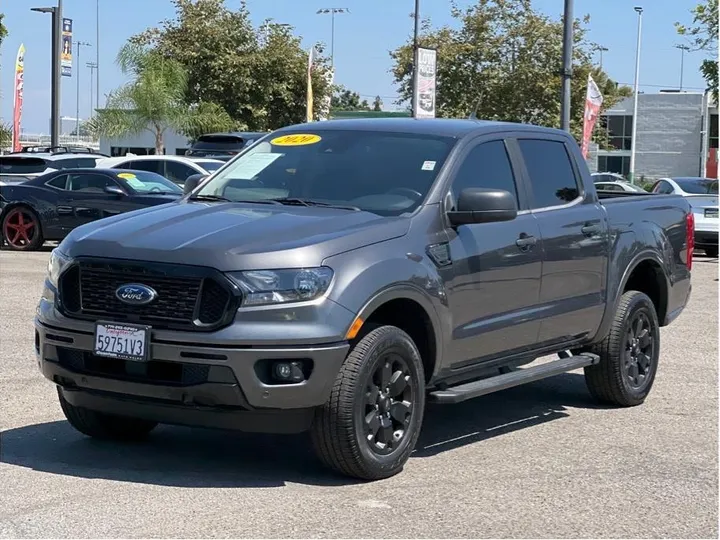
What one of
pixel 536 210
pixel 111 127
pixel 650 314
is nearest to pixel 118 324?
pixel 536 210

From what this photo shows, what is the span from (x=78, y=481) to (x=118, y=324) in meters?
0.80

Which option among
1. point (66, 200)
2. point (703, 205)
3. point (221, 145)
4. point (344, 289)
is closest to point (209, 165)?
point (66, 200)

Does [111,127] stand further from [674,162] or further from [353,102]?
[353,102]

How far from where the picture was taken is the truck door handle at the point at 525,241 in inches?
284

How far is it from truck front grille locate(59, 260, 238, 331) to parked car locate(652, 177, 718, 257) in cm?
1731

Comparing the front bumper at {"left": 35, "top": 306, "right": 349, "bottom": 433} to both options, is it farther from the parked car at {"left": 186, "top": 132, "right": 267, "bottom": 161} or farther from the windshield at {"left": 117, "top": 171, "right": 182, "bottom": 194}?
the parked car at {"left": 186, "top": 132, "right": 267, "bottom": 161}

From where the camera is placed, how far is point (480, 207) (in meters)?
6.68

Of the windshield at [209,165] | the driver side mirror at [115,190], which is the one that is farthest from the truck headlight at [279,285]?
the windshield at [209,165]

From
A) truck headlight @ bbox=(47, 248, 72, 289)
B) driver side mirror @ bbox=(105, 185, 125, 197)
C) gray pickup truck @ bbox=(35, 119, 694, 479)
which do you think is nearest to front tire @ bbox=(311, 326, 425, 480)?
gray pickup truck @ bbox=(35, 119, 694, 479)

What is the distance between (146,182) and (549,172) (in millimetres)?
12817

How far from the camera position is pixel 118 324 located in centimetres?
595

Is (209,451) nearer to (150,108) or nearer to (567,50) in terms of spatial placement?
(567,50)

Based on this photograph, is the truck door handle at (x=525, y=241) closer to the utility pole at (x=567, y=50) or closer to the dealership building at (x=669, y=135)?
the utility pole at (x=567, y=50)

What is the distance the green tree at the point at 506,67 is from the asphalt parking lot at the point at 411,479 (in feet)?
132
